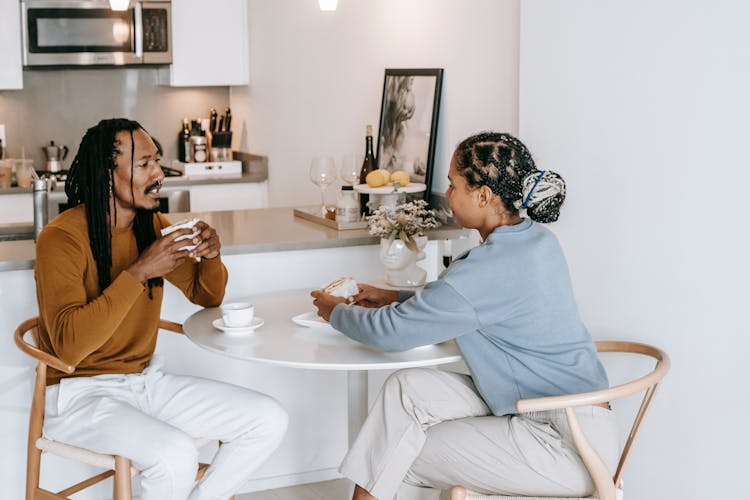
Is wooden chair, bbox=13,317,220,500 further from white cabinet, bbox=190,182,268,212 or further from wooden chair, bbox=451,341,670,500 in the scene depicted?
white cabinet, bbox=190,182,268,212

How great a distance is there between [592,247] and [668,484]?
65 centimetres

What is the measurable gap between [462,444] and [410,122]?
5.82 feet

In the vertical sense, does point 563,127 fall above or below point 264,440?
above

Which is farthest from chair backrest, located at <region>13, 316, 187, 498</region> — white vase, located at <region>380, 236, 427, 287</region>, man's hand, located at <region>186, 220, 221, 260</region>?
white vase, located at <region>380, 236, 427, 287</region>

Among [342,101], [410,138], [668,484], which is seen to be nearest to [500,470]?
[668,484]

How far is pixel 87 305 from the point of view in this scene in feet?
7.45

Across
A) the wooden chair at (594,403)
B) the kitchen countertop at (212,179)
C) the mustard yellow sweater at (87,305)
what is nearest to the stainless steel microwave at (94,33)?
the kitchen countertop at (212,179)

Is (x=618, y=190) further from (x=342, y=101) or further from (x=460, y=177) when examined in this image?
(x=342, y=101)

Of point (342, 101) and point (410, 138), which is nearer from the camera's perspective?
point (410, 138)

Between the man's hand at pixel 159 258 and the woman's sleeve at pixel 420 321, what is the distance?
511mm

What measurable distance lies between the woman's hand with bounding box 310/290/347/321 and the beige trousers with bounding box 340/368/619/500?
23 centimetres

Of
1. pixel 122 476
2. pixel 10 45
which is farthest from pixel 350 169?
pixel 10 45

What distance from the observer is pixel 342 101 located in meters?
4.27

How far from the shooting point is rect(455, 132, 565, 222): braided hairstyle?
215 cm
